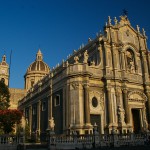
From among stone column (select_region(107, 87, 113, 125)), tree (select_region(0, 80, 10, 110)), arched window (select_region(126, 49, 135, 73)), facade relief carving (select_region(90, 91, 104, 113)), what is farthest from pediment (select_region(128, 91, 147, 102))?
tree (select_region(0, 80, 10, 110))

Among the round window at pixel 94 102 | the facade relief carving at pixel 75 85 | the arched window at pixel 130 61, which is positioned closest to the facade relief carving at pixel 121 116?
the round window at pixel 94 102

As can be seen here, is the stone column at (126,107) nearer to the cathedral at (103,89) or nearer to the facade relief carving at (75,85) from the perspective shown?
the cathedral at (103,89)

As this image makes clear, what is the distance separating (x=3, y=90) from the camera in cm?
3203

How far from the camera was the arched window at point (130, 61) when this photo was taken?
34.9 m

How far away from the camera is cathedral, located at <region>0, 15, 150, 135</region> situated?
2827cm

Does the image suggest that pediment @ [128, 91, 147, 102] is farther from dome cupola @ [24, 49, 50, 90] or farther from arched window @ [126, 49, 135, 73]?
dome cupola @ [24, 49, 50, 90]

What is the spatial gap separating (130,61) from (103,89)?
8042mm

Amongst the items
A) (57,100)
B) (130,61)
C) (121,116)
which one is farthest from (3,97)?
(130,61)

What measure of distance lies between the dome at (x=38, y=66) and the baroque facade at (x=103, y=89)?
72.9ft

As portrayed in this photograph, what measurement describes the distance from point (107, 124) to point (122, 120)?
1939mm

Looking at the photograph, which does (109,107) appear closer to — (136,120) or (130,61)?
(136,120)

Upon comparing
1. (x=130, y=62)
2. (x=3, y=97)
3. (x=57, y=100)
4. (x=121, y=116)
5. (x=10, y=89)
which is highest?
(x=130, y=62)

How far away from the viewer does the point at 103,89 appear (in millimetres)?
30688

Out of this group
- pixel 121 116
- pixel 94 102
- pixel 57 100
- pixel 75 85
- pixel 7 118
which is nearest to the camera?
pixel 121 116
